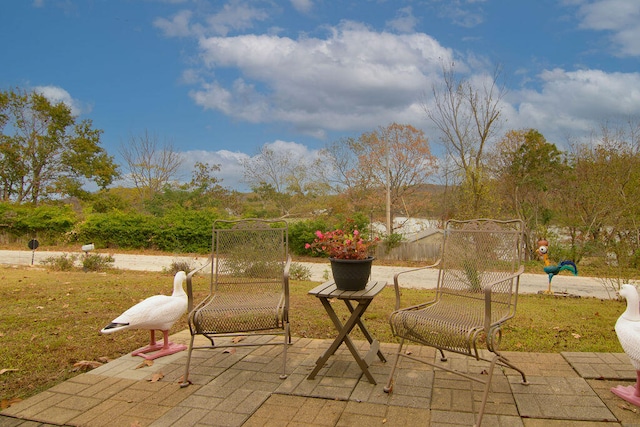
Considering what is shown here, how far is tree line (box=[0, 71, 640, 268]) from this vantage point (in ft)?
43.4

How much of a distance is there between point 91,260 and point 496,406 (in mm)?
9606

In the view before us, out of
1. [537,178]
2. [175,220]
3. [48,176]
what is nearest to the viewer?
[537,178]

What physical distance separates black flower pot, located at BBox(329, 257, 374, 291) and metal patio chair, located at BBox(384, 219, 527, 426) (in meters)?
0.22

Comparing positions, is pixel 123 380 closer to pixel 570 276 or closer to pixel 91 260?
pixel 91 260

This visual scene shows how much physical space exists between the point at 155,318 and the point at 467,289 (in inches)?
91.8

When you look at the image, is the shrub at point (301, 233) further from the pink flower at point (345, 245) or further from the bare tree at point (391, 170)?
the pink flower at point (345, 245)

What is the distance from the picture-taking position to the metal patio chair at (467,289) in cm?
254

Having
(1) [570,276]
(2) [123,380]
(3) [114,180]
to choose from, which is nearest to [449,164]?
(1) [570,276]

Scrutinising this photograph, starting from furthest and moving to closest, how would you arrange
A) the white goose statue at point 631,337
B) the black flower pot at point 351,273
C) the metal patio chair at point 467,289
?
the black flower pot at point 351,273
the metal patio chair at point 467,289
the white goose statue at point 631,337

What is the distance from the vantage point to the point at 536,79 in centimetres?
904

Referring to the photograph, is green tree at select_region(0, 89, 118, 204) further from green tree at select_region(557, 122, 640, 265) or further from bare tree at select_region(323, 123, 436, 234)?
green tree at select_region(557, 122, 640, 265)

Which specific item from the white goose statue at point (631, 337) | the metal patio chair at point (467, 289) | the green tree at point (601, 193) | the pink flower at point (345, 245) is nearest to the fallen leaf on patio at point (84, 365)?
the pink flower at point (345, 245)

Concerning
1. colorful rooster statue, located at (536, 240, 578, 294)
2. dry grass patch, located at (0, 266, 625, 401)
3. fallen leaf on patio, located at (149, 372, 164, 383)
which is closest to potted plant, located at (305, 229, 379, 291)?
dry grass patch, located at (0, 266, 625, 401)

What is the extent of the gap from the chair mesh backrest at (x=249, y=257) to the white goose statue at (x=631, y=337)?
2353 mm
